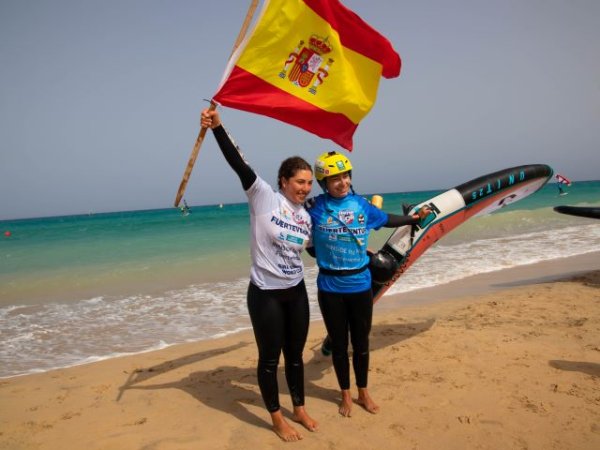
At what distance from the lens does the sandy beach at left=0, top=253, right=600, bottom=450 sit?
124 inches

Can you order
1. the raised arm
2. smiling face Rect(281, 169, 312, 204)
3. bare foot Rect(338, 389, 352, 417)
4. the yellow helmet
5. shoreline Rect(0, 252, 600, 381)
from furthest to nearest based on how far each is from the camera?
shoreline Rect(0, 252, 600, 381) → bare foot Rect(338, 389, 352, 417) → the yellow helmet → smiling face Rect(281, 169, 312, 204) → the raised arm

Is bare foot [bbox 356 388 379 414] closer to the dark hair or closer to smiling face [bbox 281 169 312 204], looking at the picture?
smiling face [bbox 281 169 312 204]

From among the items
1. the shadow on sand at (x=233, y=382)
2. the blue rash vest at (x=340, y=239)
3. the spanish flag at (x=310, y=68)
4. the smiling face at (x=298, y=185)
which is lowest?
the shadow on sand at (x=233, y=382)

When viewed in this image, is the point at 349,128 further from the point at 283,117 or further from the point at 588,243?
the point at 588,243

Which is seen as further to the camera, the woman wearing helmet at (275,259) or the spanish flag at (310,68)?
the spanish flag at (310,68)

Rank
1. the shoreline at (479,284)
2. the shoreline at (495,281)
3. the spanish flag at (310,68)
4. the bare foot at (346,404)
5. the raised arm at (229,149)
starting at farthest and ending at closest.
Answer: the shoreline at (495,281) → the shoreline at (479,284) → the spanish flag at (310,68) → the bare foot at (346,404) → the raised arm at (229,149)

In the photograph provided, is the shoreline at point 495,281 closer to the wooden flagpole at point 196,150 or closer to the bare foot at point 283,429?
the bare foot at point 283,429

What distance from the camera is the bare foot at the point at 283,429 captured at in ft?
10.3

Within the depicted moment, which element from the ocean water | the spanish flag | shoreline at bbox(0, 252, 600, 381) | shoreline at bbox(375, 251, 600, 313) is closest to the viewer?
the spanish flag

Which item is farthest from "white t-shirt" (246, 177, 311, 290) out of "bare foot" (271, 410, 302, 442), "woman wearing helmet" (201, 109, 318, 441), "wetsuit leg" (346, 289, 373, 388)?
"bare foot" (271, 410, 302, 442)

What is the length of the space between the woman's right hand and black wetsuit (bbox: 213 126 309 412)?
1.5 inches

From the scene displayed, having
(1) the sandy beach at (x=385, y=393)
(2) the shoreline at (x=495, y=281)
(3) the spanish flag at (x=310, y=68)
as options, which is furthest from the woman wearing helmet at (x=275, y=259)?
(2) the shoreline at (x=495, y=281)

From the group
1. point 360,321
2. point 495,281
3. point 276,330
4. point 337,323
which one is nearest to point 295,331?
point 276,330

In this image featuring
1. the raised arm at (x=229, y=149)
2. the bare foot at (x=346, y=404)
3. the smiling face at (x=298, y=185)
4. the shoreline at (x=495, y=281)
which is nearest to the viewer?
the raised arm at (x=229, y=149)
